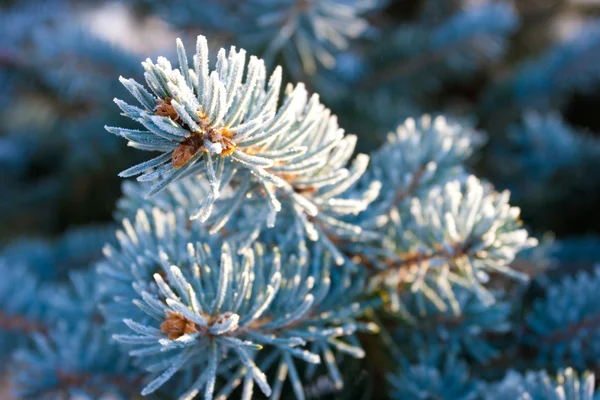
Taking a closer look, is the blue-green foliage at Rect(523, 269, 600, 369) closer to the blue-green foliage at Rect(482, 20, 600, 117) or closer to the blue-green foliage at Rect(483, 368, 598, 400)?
the blue-green foliage at Rect(483, 368, 598, 400)

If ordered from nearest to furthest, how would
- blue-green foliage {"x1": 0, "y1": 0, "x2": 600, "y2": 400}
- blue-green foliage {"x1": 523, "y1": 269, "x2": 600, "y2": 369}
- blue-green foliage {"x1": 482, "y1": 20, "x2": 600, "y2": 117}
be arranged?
blue-green foliage {"x1": 0, "y1": 0, "x2": 600, "y2": 400}, blue-green foliage {"x1": 523, "y1": 269, "x2": 600, "y2": 369}, blue-green foliage {"x1": 482, "y1": 20, "x2": 600, "y2": 117}

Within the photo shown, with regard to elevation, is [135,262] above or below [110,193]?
below

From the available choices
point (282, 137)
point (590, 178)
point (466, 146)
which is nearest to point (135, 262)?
point (282, 137)

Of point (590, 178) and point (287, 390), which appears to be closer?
point (287, 390)

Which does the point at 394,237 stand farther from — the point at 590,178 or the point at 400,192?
the point at 590,178

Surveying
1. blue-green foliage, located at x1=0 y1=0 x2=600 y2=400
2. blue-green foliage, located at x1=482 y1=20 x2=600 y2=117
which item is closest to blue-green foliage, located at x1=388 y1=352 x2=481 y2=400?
blue-green foliage, located at x1=0 y1=0 x2=600 y2=400

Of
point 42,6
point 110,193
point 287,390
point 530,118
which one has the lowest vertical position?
point 287,390

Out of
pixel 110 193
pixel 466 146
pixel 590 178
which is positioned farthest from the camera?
pixel 110 193

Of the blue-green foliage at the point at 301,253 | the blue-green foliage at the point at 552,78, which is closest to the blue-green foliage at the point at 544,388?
the blue-green foliage at the point at 301,253

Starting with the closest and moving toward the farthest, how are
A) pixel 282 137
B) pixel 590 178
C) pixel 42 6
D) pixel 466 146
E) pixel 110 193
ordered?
pixel 282 137 < pixel 466 146 < pixel 590 178 < pixel 110 193 < pixel 42 6
